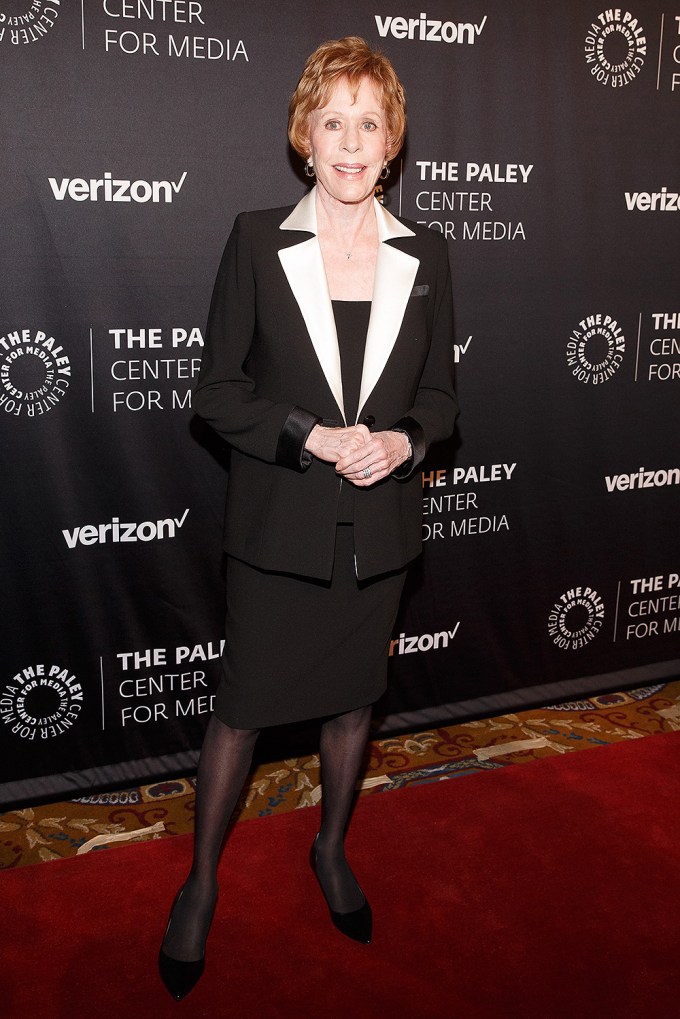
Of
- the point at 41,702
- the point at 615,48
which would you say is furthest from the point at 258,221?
the point at 615,48

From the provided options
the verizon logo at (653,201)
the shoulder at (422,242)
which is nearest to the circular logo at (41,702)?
the shoulder at (422,242)

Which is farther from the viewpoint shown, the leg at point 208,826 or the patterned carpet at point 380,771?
the patterned carpet at point 380,771

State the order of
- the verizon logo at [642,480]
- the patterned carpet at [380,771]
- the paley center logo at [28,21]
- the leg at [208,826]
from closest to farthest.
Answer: the leg at [208,826] → the paley center logo at [28,21] → the patterned carpet at [380,771] → the verizon logo at [642,480]

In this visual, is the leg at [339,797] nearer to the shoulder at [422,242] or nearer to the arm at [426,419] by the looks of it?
the arm at [426,419]

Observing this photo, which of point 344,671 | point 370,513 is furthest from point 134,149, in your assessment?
point 344,671

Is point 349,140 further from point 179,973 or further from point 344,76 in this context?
point 179,973

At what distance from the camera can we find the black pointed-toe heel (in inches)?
81.5

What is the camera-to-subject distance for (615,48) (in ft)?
9.98

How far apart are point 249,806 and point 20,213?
5.60 feet

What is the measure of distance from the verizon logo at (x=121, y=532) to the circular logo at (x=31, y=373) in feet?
1.14

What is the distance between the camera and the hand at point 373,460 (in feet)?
6.30

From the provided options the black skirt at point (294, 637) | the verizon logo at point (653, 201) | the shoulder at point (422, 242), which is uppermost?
the verizon logo at point (653, 201)

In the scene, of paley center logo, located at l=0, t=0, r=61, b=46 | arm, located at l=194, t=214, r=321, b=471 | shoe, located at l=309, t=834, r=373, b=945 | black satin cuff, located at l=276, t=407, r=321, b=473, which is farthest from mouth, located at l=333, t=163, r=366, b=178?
shoe, located at l=309, t=834, r=373, b=945

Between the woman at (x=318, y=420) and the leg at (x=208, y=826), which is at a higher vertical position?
the woman at (x=318, y=420)
